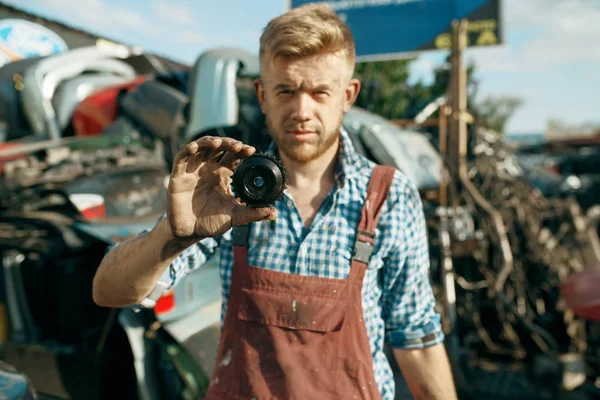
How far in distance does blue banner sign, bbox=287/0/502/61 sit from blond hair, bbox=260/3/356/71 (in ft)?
18.2

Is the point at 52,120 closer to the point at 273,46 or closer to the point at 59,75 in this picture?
the point at 59,75

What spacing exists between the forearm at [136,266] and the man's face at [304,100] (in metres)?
0.43

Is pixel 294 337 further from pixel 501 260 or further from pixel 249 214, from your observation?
pixel 501 260

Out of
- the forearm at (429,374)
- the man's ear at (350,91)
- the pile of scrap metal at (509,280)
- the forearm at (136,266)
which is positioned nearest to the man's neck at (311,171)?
the man's ear at (350,91)

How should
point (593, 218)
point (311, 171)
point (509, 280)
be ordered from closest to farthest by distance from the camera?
point (311, 171)
point (509, 280)
point (593, 218)

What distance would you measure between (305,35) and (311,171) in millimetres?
392

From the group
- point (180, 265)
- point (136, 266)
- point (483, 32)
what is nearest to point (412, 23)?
point (483, 32)

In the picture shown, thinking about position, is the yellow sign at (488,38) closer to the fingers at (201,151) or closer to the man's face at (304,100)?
the man's face at (304,100)

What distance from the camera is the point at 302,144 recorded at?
1406 mm

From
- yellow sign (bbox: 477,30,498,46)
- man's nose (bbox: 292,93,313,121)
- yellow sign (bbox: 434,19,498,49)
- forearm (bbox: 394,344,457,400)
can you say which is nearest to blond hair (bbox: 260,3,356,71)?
man's nose (bbox: 292,93,313,121)

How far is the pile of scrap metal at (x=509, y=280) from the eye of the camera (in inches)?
154

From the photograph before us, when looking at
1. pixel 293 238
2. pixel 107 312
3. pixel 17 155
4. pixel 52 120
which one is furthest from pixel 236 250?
pixel 52 120

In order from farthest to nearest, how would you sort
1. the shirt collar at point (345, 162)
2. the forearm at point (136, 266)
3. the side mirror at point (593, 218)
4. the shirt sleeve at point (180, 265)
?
the side mirror at point (593, 218), the shirt collar at point (345, 162), the shirt sleeve at point (180, 265), the forearm at point (136, 266)

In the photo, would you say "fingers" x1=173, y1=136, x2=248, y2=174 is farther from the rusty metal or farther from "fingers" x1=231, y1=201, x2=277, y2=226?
the rusty metal
